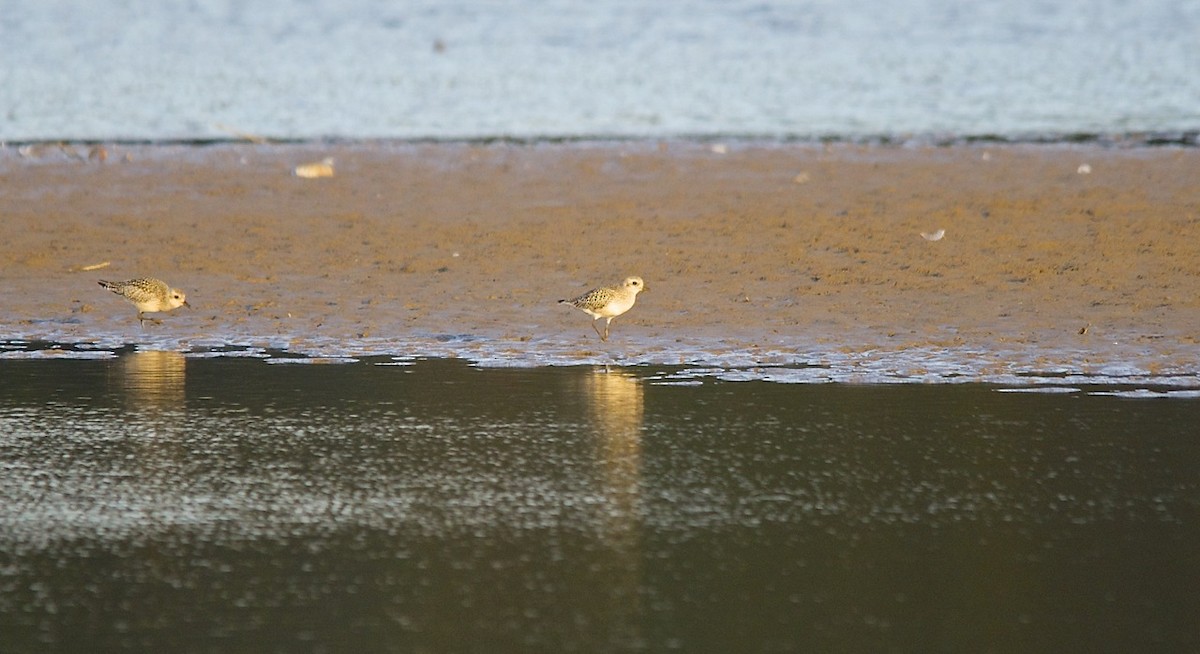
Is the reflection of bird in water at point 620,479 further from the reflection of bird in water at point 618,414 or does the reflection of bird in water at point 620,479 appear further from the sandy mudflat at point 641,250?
the sandy mudflat at point 641,250

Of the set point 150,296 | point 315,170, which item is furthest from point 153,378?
point 315,170

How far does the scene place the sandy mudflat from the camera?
10781 mm

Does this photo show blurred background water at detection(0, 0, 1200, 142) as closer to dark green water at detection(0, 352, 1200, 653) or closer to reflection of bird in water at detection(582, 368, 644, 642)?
reflection of bird in water at detection(582, 368, 644, 642)

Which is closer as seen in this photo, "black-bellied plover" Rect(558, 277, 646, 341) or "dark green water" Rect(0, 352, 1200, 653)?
"dark green water" Rect(0, 352, 1200, 653)

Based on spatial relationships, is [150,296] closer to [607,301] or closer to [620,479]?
[607,301]

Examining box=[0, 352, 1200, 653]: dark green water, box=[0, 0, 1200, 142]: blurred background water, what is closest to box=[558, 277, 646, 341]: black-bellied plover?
box=[0, 352, 1200, 653]: dark green water

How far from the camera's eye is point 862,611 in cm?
536

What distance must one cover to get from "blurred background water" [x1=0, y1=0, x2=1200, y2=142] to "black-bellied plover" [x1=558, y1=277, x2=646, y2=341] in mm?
9110

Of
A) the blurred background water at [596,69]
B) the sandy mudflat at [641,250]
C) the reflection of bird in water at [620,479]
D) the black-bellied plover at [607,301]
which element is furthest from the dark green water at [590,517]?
the blurred background water at [596,69]

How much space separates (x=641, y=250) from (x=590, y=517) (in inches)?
284

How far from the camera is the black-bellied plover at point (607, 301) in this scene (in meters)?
10.7

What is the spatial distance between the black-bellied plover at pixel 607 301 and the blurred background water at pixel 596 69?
359 inches

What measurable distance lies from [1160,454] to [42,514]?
4624 millimetres

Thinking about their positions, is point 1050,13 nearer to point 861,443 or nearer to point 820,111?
point 820,111
